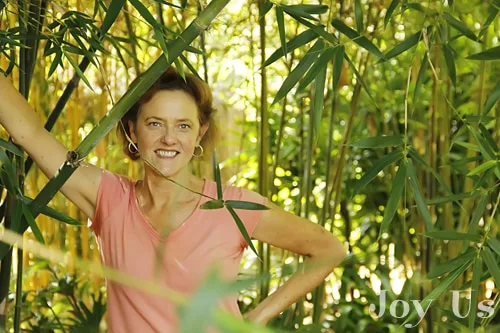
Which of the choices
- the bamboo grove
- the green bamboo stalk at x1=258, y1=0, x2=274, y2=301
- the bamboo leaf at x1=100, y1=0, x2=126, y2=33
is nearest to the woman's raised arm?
the bamboo grove

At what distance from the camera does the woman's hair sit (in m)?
1.73

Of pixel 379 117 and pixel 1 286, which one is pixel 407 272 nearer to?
pixel 379 117

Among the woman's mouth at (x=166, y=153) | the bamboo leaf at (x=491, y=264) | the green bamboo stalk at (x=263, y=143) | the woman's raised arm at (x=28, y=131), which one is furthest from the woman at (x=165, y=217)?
the green bamboo stalk at (x=263, y=143)

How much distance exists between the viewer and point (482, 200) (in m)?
1.66

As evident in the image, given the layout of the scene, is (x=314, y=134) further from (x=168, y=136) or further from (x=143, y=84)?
(x=143, y=84)

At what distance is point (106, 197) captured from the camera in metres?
1.72

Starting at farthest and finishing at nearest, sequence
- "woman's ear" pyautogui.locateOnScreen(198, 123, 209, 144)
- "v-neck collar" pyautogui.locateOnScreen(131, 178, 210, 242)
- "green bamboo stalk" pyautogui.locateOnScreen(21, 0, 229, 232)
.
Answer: "woman's ear" pyautogui.locateOnScreen(198, 123, 209, 144), "v-neck collar" pyautogui.locateOnScreen(131, 178, 210, 242), "green bamboo stalk" pyautogui.locateOnScreen(21, 0, 229, 232)

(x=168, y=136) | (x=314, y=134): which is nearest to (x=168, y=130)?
(x=168, y=136)

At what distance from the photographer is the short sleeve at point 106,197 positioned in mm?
1721

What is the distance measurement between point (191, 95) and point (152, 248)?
0.28 meters

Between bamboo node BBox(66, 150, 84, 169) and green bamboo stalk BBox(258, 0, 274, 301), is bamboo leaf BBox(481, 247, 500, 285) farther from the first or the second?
green bamboo stalk BBox(258, 0, 274, 301)

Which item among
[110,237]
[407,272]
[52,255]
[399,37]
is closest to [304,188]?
[407,272]

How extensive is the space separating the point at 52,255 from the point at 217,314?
18cm

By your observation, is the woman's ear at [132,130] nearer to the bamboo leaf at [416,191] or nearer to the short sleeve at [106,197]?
the short sleeve at [106,197]
